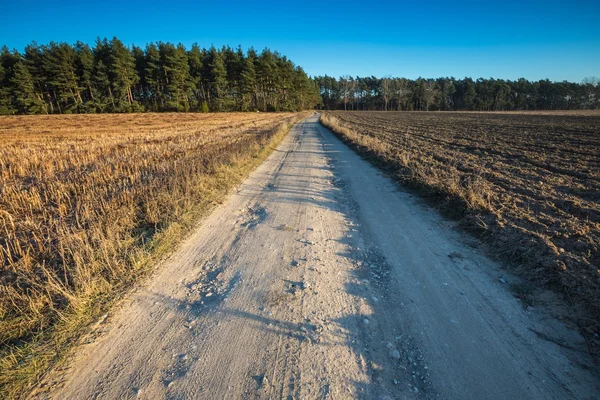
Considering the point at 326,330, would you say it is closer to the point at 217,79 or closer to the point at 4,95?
the point at 217,79

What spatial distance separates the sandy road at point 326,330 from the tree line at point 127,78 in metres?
66.7

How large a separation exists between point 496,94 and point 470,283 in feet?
455

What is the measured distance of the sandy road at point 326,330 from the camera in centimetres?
248

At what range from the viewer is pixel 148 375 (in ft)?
8.50

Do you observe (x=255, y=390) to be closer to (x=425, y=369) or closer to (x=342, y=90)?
(x=425, y=369)

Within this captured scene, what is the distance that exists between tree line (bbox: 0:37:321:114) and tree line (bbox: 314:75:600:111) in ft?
210

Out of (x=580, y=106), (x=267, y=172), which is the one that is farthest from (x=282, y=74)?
(x=580, y=106)

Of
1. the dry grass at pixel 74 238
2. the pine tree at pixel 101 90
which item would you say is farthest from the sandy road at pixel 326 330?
the pine tree at pixel 101 90

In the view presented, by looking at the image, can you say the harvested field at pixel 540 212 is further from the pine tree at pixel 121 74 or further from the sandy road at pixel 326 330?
the pine tree at pixel 121 74

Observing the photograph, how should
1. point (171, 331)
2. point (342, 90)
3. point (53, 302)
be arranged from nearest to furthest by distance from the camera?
point (171, 331), point (53, 302), point (342, 90)

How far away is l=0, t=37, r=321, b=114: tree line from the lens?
188ft

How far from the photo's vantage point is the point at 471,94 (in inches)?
4328

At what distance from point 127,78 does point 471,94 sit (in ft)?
410

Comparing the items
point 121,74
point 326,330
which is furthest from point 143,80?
point 326,330
